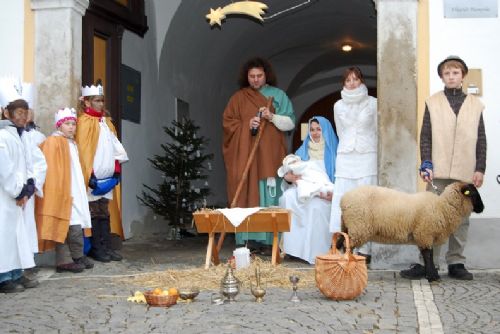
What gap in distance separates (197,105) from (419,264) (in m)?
7.54

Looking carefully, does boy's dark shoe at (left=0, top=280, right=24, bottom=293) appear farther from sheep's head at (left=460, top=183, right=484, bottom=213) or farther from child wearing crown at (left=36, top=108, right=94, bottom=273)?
sheep's head at (left=460, top=183, right=484, bottom=213)

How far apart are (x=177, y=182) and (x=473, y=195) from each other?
5.60 metres

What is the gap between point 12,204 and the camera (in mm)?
6512

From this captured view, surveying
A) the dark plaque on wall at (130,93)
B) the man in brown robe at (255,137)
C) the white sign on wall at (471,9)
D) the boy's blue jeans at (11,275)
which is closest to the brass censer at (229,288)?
the boy's blue jeans at (11,275)

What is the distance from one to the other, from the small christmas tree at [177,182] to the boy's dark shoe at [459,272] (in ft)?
16.4

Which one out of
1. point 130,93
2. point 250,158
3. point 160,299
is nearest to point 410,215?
point 160,299

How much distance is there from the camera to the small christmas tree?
35.6ft

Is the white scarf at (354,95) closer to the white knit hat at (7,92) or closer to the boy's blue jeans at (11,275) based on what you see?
the white knit hat at (7,92)

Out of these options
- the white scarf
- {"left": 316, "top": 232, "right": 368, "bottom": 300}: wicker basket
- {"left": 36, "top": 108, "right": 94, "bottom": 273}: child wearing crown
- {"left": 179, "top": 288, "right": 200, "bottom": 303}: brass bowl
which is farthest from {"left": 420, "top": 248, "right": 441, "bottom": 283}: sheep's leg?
{"left": 36, "top": 108, "right": 94, "bottom": 273}: child wearing crown

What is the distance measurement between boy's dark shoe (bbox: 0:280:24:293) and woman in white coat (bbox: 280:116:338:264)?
2.98m

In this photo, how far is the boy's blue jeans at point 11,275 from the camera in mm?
6473

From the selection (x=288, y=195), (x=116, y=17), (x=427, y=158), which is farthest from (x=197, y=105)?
(x=427, y=158)

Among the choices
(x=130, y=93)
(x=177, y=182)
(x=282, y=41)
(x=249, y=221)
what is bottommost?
(x=249, y=221)

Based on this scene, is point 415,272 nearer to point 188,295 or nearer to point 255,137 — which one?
point 188,295
